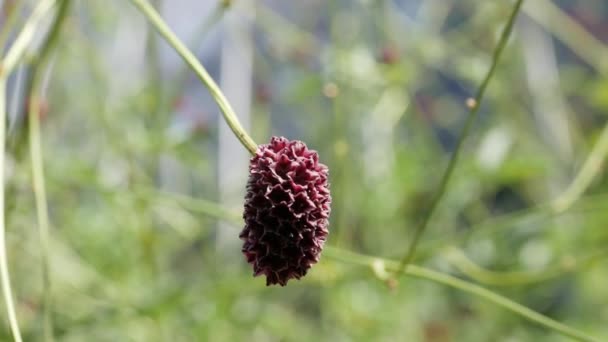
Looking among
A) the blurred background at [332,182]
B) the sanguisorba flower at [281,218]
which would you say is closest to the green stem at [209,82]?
the sanguisorba flower at [281,218]

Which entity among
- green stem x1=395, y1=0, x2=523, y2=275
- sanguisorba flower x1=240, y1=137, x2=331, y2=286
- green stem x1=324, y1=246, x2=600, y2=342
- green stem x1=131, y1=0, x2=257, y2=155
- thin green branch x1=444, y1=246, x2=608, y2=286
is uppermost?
thin green branch x1=444, y1=246, x2=608, y2=286

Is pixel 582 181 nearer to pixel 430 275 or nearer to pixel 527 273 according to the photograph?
pixel 527 273

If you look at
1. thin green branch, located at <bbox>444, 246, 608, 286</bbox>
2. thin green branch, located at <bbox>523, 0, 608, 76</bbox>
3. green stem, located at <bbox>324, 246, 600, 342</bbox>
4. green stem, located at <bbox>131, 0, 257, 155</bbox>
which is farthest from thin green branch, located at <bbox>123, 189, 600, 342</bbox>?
thin green branch, located at <bbox>523, 0, 608, 76</bbox>

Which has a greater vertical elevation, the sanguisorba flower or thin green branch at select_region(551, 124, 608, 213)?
thin green branch at select_region(551, 124, 608, 213)

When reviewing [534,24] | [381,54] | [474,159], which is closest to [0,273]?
[381,54]

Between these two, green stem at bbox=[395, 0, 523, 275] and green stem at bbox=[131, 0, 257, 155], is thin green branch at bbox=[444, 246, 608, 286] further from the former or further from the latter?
green stem at bbox=[131, 0, 257, 155]

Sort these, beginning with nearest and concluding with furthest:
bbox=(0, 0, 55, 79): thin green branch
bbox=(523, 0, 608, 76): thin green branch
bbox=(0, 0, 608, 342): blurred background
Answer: bbox=(0, 0, 55, 79): thin green branch, bbox=(0, 0, 608, 342): blurred background, bbox=(523, 0, 608, 76): thin green branch

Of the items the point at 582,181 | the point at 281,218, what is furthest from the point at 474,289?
the point at 582,181
